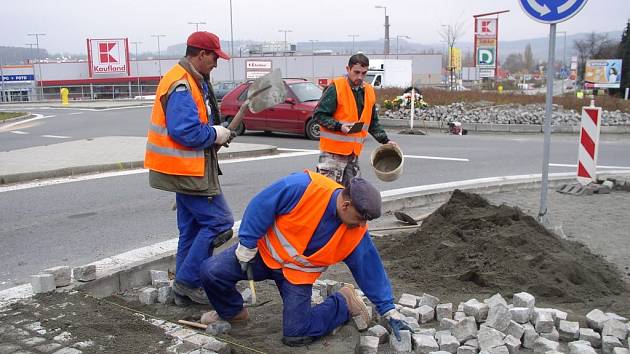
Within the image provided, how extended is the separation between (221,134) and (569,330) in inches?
104

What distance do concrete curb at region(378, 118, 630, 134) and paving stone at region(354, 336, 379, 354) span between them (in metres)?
15.3

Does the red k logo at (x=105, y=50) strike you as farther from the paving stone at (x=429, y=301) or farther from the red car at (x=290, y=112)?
the paving stone at (x=429, y=301)

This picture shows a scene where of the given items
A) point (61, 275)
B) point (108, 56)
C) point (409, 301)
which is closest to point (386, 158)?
point (409, 301)

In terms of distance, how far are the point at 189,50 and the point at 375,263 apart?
1973 mm

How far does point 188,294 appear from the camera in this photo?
4570 millimetres

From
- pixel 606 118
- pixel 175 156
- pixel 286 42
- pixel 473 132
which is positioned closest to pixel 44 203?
pixel 175 156

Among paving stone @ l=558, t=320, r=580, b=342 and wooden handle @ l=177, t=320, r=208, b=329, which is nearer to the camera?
paving stone @ l=558, t=320, r=580, b=342

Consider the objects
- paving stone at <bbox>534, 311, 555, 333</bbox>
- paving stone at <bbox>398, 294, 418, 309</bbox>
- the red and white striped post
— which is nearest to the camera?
paving stone at <bbox>534, 311, 555, 333</bbox>

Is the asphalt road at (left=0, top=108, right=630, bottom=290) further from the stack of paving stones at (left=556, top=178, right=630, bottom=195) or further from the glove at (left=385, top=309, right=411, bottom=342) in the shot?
the glove at (left=385, top=309, right=411, bottom=342)

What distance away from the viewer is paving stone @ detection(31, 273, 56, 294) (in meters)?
4.54

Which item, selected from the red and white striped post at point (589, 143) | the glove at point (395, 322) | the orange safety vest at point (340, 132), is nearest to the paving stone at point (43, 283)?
the glove at point (395, 322)

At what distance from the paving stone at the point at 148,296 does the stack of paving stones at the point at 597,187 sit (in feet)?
19.7

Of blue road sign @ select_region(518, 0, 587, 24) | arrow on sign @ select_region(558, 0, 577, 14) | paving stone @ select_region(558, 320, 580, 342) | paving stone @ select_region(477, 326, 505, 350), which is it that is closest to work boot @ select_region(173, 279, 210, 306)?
paving stone @ select_region(477, 326, 505, 350)

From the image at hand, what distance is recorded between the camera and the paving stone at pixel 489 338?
3.78 m
